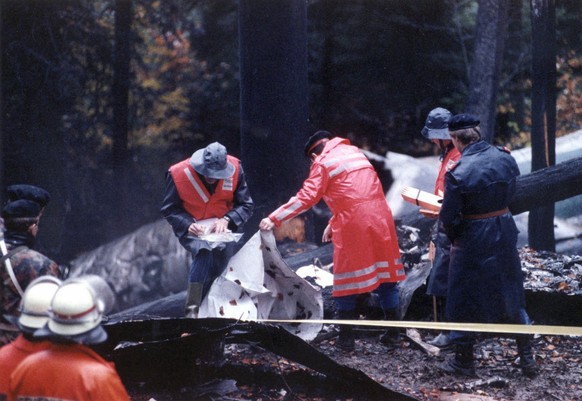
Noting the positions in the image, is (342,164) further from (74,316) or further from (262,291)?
(74,316)

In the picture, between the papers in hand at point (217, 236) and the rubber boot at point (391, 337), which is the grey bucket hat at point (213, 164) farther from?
the rubber boot at point (391, 337)

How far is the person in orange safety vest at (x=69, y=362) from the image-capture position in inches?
113

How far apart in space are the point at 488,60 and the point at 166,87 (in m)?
5.00

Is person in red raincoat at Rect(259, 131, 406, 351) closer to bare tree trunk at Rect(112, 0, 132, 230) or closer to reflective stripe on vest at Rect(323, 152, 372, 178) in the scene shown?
reflective stripe on vest at Rect(323, 152, 372, 178)

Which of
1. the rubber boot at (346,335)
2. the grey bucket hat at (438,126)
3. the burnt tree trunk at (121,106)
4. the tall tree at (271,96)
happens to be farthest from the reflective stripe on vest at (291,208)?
the burnt tree trunk at (121,106)

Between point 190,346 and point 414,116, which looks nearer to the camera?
point 190,346

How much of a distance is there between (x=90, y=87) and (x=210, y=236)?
23.0 ft

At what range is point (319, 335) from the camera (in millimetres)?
6285

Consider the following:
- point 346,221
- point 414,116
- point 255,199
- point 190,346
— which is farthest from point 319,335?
point 414,116

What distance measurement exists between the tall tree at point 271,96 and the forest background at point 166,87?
125 inches

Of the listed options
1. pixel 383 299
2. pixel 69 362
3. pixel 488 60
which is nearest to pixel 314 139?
pixel 383 299

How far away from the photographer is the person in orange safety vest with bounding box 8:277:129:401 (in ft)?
9.41

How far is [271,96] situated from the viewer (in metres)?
8.04

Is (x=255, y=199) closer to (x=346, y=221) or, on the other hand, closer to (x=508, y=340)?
(x=346, y=221)
